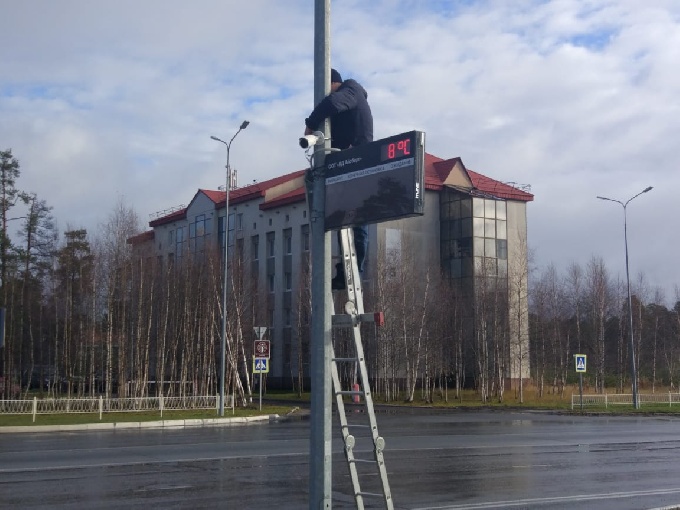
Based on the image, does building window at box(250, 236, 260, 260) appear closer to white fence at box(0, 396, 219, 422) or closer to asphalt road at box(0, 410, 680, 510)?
white fence at box(0, 396, 219, 422)

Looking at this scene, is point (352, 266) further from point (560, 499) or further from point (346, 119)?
point (560, 499)

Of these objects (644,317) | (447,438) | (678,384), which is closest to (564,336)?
(678,384)

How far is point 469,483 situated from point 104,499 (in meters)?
5.85

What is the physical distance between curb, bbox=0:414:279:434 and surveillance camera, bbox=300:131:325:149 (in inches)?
896

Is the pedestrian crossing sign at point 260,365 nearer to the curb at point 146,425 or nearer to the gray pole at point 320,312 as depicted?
the curb at point 146,425

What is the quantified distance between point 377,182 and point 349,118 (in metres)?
1.08

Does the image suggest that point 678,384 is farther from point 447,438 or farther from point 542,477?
point 542,477

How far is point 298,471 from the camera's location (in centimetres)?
1427

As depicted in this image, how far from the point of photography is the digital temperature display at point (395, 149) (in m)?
5.20

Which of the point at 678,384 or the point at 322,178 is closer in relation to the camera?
the point at 322,178

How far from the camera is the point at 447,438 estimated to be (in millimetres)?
22891

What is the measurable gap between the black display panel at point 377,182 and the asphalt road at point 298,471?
20.3 ft

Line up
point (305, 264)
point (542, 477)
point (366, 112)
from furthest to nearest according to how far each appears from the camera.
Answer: point (305, 264) → point (542, 477) → point (366, 112)

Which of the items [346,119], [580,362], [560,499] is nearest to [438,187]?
[580,362]
